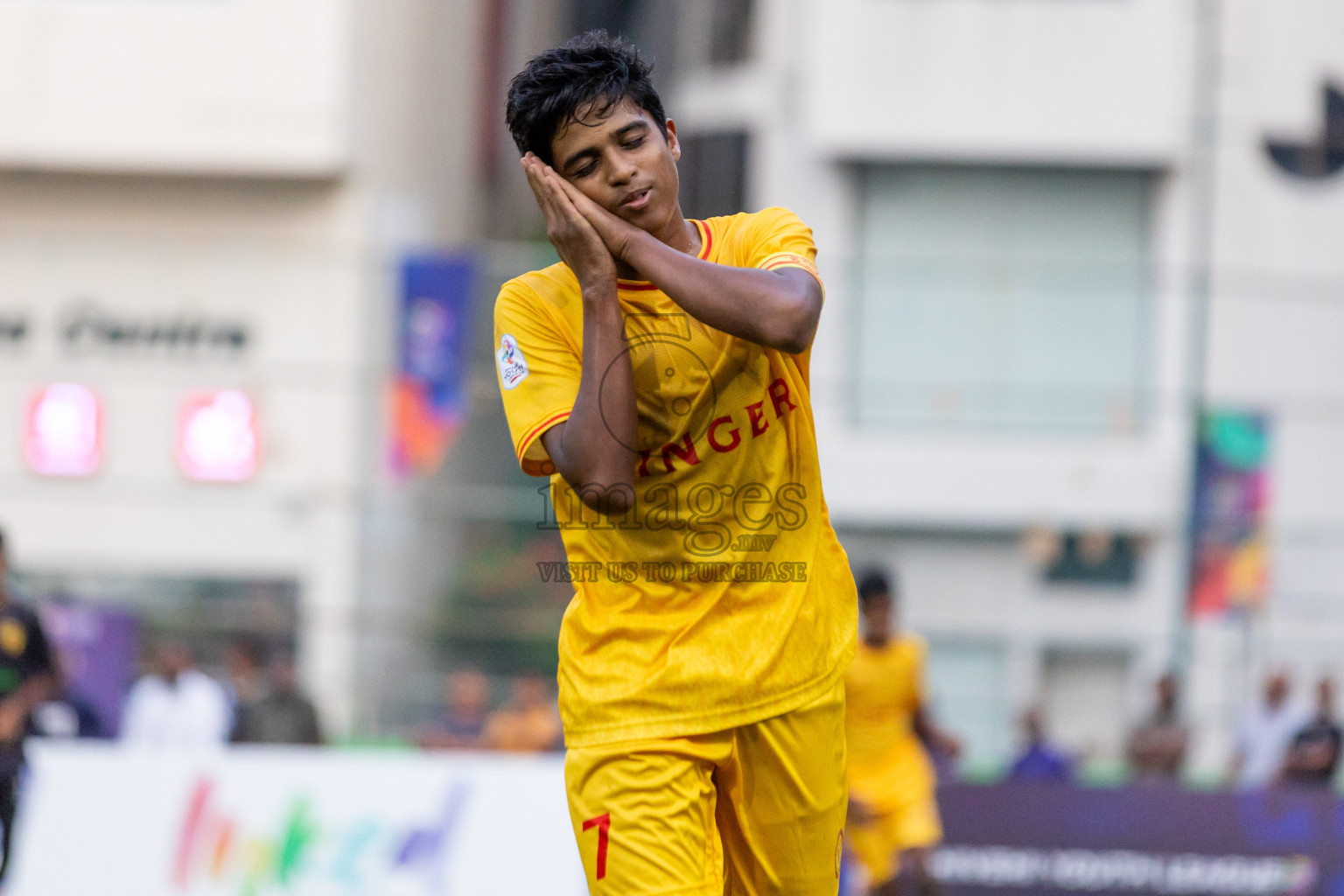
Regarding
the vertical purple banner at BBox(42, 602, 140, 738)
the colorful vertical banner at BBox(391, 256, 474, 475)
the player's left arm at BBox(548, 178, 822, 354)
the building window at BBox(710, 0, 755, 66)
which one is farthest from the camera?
the building window at BBox(710, 0, 755, 66)

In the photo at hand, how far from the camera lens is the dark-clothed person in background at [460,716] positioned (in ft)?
35.5

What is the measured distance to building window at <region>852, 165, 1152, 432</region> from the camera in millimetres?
14812

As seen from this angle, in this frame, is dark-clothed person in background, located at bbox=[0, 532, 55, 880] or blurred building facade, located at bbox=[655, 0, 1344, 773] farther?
blurred building facade, located at bbox=[655, 0, 1344, 773]

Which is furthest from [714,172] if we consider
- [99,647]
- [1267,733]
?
[1267,733]

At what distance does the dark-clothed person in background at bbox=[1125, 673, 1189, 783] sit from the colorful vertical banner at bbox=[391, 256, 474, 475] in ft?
18.4

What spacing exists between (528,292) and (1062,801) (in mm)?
6725

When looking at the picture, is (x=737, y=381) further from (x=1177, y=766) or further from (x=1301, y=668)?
(x=1301, y=668)

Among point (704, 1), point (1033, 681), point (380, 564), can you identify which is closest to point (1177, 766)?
point (1033, 681)

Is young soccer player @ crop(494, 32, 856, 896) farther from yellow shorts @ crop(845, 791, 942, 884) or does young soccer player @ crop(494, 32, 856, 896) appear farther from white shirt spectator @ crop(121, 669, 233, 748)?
white shirt spectator @ crop(121, 669, 233, 748)

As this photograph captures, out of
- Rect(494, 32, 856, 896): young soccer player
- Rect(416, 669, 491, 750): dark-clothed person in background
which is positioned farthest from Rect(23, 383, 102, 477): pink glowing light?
Rect(494, 32, 856, 896): young soccer player

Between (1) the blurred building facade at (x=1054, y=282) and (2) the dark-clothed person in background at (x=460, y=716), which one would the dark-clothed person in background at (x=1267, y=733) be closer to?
(1) the blurred building facade at (x=1054, y=282)


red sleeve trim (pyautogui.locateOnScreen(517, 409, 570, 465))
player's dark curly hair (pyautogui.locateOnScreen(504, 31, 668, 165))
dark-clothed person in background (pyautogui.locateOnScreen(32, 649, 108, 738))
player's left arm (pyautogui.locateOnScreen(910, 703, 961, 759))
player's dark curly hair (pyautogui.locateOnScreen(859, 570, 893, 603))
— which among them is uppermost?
player's dark curly hair (pyautogui.locateOnScreen(504, 31, 668, 165))

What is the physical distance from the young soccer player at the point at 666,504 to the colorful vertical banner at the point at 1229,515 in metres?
10.8

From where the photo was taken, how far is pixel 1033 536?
14930 millimetres
